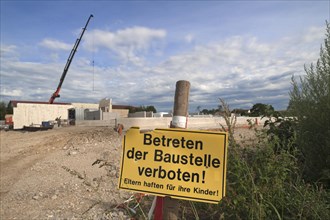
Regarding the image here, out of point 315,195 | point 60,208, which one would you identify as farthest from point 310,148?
point 60,208

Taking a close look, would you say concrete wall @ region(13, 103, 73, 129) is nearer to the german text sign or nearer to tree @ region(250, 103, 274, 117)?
tree @ region(250, 103, 274, 117)

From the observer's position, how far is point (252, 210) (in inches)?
132

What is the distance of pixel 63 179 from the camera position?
10.2m

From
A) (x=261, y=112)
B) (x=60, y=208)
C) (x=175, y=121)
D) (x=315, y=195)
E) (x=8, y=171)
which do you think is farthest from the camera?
(x=8, y=171)

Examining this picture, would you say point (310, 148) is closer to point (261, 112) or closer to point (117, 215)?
point (261, 112)

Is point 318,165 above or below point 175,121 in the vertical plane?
below

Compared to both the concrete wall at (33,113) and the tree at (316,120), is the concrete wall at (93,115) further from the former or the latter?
the tree at (316,120)

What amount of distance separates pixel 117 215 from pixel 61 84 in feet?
166

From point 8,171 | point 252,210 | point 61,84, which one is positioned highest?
point 61,84

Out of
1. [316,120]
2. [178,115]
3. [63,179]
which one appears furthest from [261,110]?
[63,179]

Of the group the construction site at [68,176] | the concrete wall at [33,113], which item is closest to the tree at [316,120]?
the construction site at [68,176]

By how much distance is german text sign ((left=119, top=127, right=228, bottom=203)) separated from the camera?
8.29 feet

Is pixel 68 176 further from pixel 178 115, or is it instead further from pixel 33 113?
pixel 33 113

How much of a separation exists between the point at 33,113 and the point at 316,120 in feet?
128
